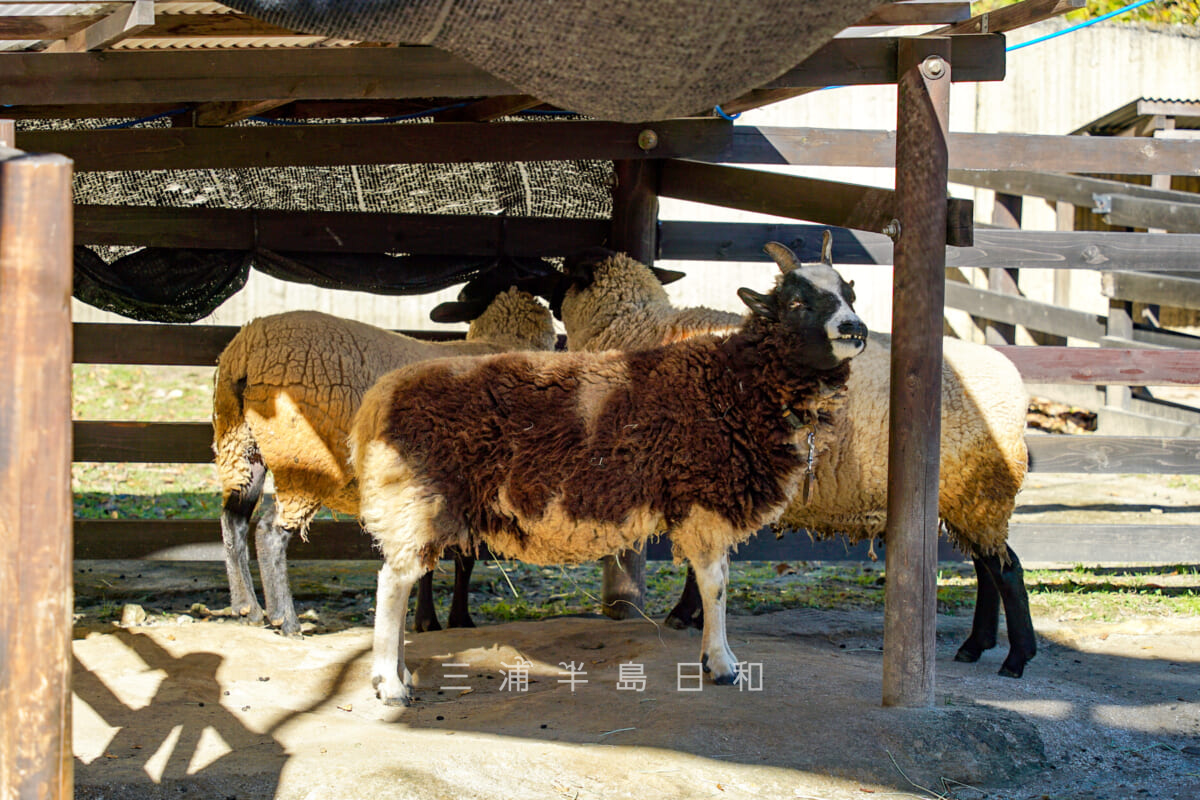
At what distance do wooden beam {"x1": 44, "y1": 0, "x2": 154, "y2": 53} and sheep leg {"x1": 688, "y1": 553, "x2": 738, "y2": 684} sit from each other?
10.6 ft

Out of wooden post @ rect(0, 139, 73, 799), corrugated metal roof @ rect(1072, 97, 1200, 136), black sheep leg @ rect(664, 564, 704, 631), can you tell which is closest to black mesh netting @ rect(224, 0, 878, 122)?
wooden post @ rect(0, 139, 73, 799)

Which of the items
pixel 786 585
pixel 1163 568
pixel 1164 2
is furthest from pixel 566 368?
pixel 1164 2

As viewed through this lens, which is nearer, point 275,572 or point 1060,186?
point 275,572

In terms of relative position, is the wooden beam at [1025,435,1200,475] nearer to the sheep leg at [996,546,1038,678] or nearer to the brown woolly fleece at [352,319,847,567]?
the sheep leg at [996,546,1038,678]

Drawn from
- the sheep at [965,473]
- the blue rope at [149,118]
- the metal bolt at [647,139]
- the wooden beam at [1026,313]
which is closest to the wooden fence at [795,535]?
the blue rope at [149,118]

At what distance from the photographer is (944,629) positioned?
22.2 feet

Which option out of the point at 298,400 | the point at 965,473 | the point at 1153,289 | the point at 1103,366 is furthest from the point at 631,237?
the point at 1153,289

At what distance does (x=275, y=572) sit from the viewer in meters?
6.32

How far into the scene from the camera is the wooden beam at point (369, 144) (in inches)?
256

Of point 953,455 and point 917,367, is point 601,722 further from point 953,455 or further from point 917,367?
point 953,455

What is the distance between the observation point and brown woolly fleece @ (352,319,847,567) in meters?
4.89

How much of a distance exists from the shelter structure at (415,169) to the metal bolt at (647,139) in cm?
7

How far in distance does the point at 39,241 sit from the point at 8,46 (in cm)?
353

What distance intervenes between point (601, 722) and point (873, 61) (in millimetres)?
3124
